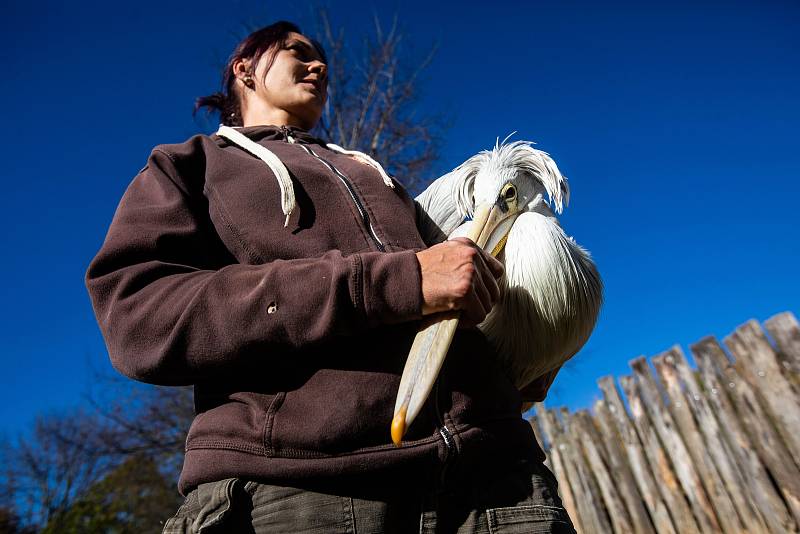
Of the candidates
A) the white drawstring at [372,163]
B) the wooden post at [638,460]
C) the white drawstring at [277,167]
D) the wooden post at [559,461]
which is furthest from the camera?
the wooden post at [559,461]

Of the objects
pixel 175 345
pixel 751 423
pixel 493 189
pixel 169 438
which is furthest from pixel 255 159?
pixel 169 438

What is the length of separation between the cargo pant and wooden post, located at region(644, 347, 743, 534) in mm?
3333

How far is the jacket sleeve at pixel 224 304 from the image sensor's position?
111 cm

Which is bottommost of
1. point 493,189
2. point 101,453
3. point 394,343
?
point 394,343

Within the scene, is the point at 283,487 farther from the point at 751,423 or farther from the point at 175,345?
the point at 751,423

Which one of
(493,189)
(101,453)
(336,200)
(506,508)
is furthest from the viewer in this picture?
(101,453)

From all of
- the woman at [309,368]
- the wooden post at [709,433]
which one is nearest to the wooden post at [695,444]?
the wooden post at [709,433]

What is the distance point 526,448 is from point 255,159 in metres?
1.01

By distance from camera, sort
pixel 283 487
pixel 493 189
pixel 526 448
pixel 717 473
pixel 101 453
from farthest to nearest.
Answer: pixel 101 453
pixel 717 473
pixel 493 189
pixel 526 448
pixel 283 487

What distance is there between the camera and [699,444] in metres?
4.05

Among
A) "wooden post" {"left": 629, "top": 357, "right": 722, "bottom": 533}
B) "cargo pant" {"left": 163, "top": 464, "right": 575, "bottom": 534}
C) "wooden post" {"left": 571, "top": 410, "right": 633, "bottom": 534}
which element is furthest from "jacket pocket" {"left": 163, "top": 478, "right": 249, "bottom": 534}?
"wooden post" {"left": 571, "top": 410, "right": 633, "bottom": 534}

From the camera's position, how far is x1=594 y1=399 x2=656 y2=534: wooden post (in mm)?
4539

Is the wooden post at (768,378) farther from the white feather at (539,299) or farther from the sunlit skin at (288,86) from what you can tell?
the sunlit skin at (288,86)

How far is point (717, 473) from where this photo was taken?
3.93 m
